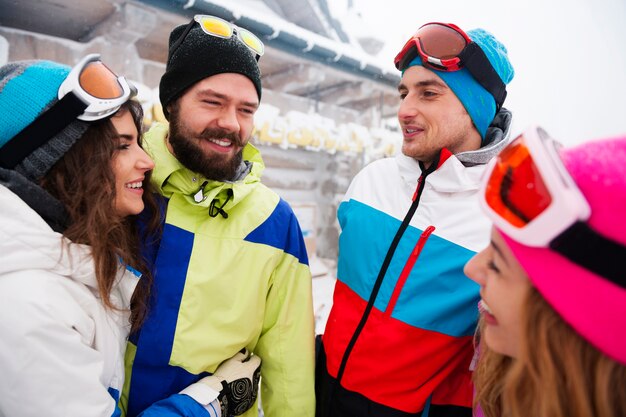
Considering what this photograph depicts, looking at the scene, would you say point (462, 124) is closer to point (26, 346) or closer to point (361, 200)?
point (361, 200)

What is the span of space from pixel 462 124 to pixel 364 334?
1170 millimetres

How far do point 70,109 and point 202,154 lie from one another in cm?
56

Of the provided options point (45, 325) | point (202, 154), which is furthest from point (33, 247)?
point (202, 154)

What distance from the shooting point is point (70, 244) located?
1.08 meters

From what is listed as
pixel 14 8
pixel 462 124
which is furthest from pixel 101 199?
pixel 14 8

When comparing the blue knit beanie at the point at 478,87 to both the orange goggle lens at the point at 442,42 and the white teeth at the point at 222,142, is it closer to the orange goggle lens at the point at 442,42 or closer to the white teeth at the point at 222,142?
the orange goggle lens at the point at 442,42

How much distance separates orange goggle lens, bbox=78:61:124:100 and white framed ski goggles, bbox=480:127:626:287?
1.38m

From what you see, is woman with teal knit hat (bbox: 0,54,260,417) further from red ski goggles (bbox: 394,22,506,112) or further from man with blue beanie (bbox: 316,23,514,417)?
red ski goggles (bbox: 394,22,506,112)

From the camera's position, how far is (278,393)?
1595mm

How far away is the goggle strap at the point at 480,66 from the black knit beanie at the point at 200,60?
1.14m

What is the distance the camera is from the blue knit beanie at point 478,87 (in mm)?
1589

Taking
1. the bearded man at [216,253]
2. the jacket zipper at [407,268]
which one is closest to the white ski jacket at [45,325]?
the bearded man at [216,253]

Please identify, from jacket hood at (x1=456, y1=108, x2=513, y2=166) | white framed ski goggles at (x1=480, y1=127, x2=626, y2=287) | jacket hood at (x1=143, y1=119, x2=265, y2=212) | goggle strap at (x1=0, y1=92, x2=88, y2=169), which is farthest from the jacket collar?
goggle strap at (x1=0, y1=92, x2=88, y2=169)

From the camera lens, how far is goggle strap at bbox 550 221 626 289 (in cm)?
58
